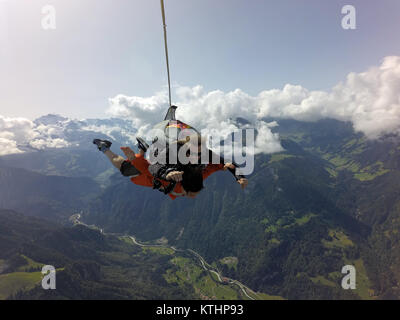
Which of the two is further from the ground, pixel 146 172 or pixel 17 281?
pixel 146 172

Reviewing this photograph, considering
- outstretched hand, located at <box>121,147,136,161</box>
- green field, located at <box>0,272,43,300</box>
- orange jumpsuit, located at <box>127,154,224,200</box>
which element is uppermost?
outstretched hand, located at <box>121,147,136,161</box>

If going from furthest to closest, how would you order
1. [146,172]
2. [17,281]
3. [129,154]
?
1. [17,281]
2. [146,172]
3. [129,154]

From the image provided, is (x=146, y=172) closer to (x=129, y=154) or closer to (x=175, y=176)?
(x=129, y=154)

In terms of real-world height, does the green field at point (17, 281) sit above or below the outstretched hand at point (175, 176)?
below

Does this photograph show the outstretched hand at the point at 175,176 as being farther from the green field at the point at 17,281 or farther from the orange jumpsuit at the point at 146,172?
the green field at the point at 17,281

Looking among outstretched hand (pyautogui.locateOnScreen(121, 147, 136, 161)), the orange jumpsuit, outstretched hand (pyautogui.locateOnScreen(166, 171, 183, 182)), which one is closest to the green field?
the orange jumpsuit

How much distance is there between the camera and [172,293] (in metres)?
164

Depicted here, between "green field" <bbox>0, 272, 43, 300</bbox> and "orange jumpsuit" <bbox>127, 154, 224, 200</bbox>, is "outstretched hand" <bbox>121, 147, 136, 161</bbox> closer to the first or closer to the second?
"orange jumpsuit" <bbox>127, 154, 224, 200</bbox>

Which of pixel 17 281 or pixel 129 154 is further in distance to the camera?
pixel 17 281

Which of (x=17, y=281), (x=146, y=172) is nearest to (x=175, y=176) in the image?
(x=146, y=172)

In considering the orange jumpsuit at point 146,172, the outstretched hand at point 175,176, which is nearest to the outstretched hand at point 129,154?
the orange jumpsuit at point 146,172
